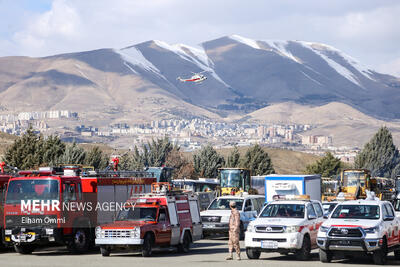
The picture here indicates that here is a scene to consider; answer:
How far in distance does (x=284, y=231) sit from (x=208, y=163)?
73395 mm

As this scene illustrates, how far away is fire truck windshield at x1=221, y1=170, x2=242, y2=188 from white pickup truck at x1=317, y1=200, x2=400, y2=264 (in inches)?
1454

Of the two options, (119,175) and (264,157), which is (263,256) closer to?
(119,175)

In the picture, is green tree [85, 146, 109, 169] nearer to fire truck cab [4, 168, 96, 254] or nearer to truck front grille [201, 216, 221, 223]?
truck front grille [201, 216, 221, 223]

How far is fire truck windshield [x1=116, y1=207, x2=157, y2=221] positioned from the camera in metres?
23.0

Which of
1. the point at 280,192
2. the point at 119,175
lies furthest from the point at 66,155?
the point at 119,175

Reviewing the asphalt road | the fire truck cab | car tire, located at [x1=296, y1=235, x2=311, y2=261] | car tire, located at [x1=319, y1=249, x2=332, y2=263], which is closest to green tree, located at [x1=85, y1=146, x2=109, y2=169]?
the asphalt road

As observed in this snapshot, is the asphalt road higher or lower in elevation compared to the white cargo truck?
lower

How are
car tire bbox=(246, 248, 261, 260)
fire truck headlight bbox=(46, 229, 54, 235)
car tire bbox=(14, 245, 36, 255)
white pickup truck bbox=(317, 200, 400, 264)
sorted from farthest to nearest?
car tire bbox=(14, 245, 36, 255), fire truck headlight bbox=(46, 229, 54, 235), car tire bbox=(246, 248, 261, 260), white pickup truck bbox=(317, 200, 400, 264)

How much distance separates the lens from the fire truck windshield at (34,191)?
76.0 feet

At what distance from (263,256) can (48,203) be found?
7.07 metres

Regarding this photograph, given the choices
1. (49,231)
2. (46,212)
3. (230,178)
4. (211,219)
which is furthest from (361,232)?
(230,178)

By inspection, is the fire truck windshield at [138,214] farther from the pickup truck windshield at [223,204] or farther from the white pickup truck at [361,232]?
the pickup truck windshield at [223,204]

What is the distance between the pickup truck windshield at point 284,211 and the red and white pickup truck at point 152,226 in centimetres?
306

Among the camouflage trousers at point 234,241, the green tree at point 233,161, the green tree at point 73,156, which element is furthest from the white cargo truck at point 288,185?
the green tree at point 233,161
